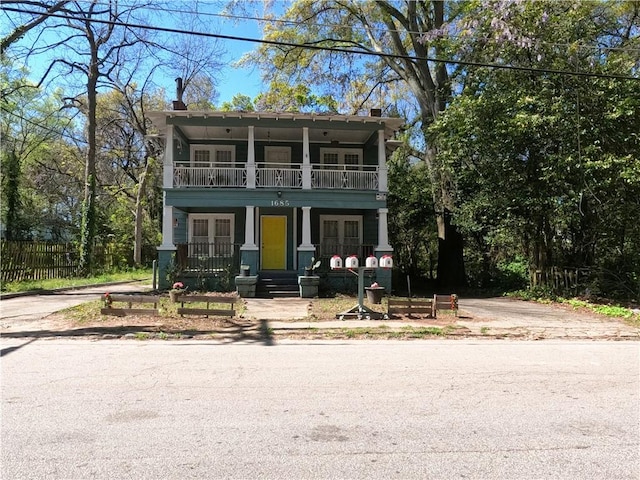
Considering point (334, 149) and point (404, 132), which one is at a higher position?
point (404, 132)

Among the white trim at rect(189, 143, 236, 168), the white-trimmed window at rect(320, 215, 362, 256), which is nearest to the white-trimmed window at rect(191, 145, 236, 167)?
the white trim at rect(189, 143, 236, 168)

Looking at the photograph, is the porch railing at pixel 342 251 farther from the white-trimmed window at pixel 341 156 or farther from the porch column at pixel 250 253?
the white-trimmed window at pixel 341 156

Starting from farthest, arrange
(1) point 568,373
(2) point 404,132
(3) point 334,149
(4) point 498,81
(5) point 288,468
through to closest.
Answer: (2) point 404,132 < (3) point 334,149 < (4) point 498,81 < (1) point 568,373 < (5) point 288,468

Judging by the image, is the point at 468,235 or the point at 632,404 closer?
the point at 632,404

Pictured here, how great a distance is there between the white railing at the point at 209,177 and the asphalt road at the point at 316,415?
10390 millimetres

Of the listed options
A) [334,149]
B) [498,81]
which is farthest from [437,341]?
[334,149]

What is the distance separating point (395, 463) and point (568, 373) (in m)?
3.96

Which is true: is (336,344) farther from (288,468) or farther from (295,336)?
(288,468)

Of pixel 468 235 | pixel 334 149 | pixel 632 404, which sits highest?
pixel 334 149

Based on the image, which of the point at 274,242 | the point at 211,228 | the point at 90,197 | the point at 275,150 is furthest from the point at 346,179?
the point at 90,197

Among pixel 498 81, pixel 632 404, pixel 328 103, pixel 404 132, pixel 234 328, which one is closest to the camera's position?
pixel 632 404

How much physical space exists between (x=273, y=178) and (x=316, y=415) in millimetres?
13628

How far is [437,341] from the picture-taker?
8.88 m

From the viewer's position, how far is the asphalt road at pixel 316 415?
3.47 m
